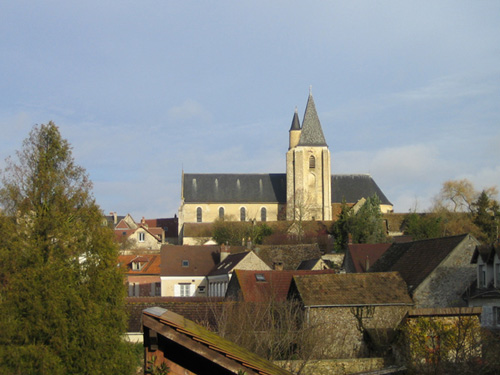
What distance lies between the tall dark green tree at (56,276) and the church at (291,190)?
70.1 metres

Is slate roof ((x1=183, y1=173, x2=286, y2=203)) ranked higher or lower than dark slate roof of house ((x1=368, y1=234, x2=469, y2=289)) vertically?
higher

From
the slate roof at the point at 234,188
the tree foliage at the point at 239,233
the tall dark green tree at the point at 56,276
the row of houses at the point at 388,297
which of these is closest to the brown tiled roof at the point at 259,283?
the row of houses at the point at 388,297

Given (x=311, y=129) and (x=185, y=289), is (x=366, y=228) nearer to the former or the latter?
(x=185, y=289)

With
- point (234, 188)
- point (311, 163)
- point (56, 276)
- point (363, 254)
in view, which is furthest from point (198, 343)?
point (234, 188)

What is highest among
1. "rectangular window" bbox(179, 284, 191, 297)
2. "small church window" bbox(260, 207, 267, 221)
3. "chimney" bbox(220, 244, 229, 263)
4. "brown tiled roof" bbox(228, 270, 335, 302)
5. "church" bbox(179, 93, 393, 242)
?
"church" bbox(179, 93, 393, 242)

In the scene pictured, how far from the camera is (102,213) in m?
17.2

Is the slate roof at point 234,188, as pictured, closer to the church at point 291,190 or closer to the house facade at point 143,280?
the church at point 291,190

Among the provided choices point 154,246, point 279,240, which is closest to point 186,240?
point 154,246

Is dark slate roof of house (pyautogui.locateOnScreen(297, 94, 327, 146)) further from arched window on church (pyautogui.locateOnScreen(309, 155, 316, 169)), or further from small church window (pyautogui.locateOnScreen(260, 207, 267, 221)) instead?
small church window (pyautogui.locateOnScreen(260, 207, 267, 221))

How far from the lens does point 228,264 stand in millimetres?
45500

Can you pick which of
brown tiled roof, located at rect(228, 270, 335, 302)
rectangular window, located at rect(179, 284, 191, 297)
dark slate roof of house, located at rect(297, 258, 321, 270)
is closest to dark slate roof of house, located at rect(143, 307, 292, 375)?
brown tiled roof, located at rect(228, 270, 335, 302)

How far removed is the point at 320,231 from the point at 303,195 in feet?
51.2

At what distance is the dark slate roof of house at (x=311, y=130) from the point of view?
9131 centimetres

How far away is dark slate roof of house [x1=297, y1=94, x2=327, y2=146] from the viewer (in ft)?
300
